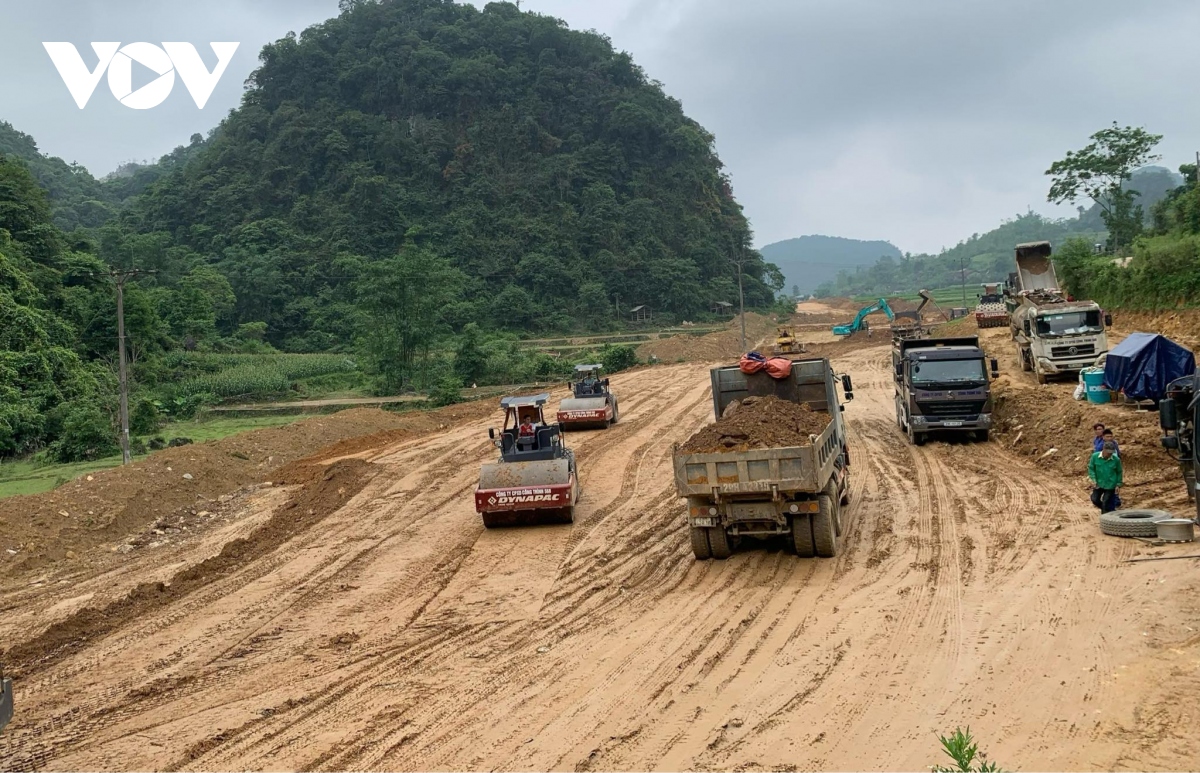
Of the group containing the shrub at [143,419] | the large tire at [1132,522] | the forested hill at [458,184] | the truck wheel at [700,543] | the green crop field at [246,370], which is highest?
the forested hill at [458,184]

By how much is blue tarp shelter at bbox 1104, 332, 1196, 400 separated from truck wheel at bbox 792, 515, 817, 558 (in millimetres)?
11682

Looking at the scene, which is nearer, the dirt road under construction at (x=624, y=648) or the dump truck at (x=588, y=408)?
the dirt road under construction at (x=624, y=648)

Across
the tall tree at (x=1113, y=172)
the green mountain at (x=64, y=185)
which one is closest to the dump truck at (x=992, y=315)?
the tall tree at (x=1113, y=172)

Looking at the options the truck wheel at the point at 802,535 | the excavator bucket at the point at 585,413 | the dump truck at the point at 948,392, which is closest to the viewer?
the truck wheel at the point at 802,535

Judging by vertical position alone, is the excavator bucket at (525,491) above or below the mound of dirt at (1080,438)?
above

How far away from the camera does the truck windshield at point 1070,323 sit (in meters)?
27.0

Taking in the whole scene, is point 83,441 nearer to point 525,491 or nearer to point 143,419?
point 143,419

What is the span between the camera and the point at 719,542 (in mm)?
13031

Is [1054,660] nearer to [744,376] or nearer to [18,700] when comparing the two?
[744,376]

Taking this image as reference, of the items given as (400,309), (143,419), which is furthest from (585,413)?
(400,309)

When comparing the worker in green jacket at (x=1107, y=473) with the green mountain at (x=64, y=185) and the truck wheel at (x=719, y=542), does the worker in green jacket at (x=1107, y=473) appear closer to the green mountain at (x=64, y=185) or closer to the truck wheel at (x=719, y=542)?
the truck wheel at (x=719, y=542)

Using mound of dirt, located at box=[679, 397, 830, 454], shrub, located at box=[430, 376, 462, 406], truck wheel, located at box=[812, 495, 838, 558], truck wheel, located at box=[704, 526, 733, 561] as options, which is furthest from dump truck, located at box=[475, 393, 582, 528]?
shrub, located at box=[430, 376, 462, 406]

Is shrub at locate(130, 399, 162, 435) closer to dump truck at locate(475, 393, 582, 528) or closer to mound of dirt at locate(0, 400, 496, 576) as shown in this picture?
mound of dirt at locate(0, 400, 496, 576)

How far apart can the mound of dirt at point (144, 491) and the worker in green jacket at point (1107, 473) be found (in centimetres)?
1824
